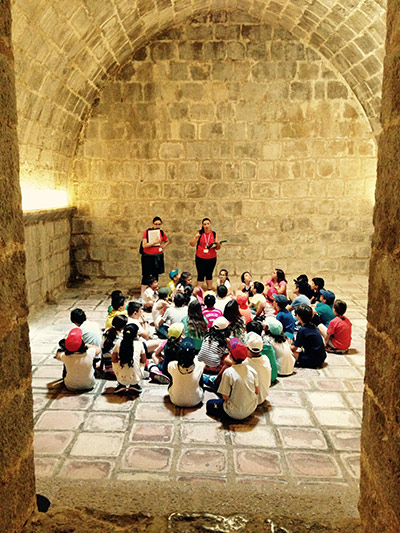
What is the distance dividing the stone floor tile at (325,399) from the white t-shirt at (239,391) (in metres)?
0.86

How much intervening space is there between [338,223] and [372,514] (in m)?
8.88

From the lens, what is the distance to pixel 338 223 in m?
10.5

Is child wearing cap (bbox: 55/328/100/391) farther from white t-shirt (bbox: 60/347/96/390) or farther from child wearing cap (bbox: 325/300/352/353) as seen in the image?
child wearing cap (bbox: 325/300/352/353)

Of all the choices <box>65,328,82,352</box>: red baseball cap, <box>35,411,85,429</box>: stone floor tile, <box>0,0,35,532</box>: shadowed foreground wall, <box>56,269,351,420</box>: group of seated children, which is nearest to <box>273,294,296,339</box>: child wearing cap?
<box>56,269,351,420</box>: group of seated children

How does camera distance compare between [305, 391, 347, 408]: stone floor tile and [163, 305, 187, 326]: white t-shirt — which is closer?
[305, 391, 347, 408]: stone floor tile

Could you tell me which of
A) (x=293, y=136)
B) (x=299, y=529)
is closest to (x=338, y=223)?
(x=293, y=136)

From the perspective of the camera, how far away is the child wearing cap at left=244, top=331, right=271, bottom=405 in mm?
4887

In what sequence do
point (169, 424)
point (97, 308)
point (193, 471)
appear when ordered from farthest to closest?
point (97, 308) < point (169, 424) < point (193, 471)

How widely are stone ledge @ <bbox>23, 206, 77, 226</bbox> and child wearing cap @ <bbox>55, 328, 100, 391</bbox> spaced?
9.68ft

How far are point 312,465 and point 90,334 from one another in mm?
3129

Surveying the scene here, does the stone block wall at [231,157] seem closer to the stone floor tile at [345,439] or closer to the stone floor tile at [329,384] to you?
the stone floor tile at [329,384]

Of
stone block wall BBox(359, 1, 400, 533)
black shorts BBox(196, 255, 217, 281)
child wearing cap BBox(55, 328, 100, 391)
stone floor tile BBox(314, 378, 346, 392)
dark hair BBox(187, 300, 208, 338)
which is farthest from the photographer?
black shorts BBox(196, 255, 217, 281)

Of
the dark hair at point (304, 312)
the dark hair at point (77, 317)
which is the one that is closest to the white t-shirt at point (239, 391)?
the dark hair at point (304, 312)

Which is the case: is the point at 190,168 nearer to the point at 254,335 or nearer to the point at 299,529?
the point at 254,335
